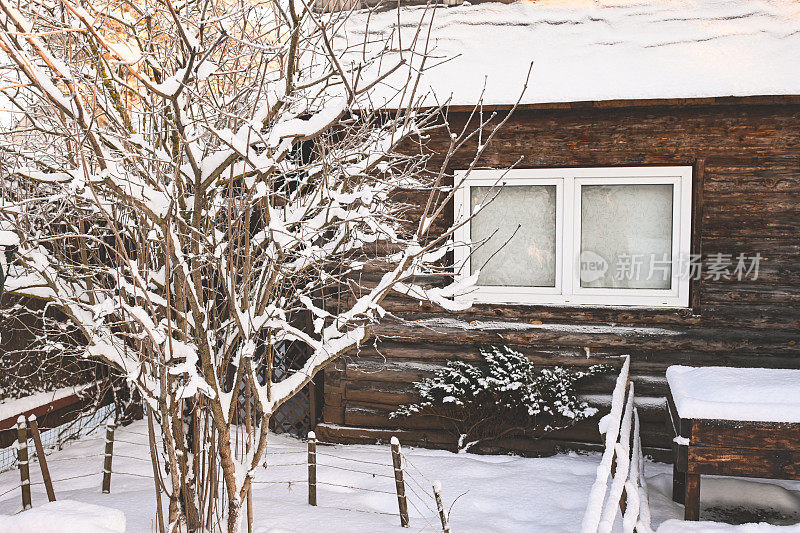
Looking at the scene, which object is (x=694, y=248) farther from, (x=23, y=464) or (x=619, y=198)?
(x=23, y=464)

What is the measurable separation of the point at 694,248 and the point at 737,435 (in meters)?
2.26

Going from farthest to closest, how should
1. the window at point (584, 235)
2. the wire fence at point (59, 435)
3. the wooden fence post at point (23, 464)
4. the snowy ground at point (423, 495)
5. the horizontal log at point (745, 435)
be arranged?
1. the wire fence at point (59, 435)
2. the window at point (584, 235)
3. the wooden fence post at point (23, 464)
4. the snowy ground at point (423, 495)
5. the horizontal log at point (745, 435)

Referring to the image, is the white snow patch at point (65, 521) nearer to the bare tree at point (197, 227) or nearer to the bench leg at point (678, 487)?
the bare tree at point (197, 227)

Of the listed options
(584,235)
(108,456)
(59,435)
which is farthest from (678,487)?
(59,435)

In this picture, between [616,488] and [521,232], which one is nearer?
[616,488]

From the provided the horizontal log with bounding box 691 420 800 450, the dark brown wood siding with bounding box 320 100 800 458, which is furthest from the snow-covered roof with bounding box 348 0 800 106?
the horizontal log with bounding box 691 420 800 450

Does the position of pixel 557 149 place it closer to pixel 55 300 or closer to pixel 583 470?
pixel 583 470

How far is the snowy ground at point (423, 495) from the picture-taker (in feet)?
15.4

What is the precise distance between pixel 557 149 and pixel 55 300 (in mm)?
4756

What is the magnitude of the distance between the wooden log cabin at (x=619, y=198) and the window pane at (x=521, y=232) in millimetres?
16

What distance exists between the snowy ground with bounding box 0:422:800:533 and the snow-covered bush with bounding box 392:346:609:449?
330mm

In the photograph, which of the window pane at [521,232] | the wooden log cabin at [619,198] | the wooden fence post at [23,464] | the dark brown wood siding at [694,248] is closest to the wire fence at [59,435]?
the wooden fence post at [23,464]

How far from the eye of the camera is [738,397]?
4305 mm

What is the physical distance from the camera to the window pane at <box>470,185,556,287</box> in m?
6.43
